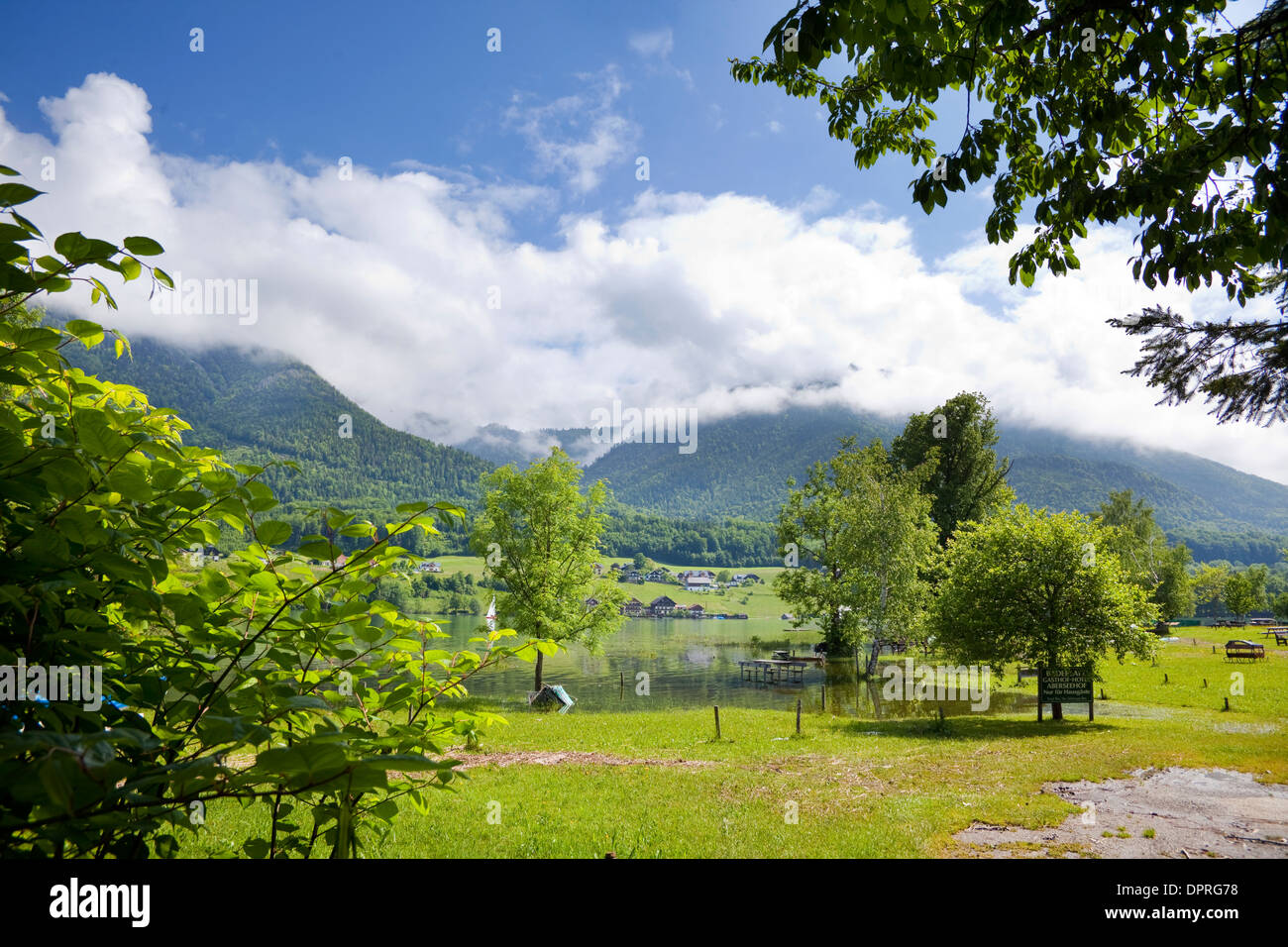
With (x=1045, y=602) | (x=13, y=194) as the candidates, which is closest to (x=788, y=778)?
(x=1045, y=602)

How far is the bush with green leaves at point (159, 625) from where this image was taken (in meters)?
1.25

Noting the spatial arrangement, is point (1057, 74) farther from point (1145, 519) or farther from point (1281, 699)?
point (1145, 519)

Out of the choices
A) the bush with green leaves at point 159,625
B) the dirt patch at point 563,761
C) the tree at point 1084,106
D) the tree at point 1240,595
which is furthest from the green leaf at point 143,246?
the tree at point 1240,595

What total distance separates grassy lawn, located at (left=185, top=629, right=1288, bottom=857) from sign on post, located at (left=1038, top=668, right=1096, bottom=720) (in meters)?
0.84

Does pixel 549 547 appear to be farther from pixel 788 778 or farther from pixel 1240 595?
pixel 1240 595

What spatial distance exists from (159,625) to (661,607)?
154413 millimetres

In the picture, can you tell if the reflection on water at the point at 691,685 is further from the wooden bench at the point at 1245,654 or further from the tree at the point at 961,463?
the wooden bench at the point at 1245,654

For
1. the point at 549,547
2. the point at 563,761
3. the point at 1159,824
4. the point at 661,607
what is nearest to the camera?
the point at 1159,824

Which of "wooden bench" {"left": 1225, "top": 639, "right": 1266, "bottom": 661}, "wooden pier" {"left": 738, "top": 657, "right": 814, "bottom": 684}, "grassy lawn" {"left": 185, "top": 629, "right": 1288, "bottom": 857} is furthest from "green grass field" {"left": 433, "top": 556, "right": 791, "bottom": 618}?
"grassy lawn" {"left": 185, "top": 629, "right": 1288, "bottom": 857}

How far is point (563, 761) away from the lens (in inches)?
640

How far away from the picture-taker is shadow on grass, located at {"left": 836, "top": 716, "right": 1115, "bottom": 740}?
1906 centimetres

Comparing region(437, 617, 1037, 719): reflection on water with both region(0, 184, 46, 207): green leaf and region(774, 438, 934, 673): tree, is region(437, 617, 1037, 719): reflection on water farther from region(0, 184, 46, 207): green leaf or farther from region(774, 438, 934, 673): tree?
region(0, 184, 46, 207): green leaf
